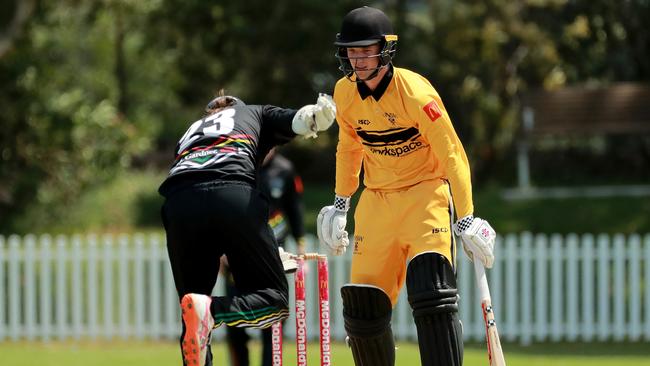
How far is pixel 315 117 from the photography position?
19.3ft

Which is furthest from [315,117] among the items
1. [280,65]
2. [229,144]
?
[280,65]

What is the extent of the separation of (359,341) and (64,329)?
7.63 m

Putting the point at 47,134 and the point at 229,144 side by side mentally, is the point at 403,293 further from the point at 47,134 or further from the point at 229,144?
the point at 229,144

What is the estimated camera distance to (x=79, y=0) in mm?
17312

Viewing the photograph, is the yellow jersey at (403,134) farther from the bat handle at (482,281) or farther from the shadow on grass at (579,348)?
the shadow on grass at (579,348)

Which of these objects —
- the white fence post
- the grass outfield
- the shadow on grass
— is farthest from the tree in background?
the white fence post

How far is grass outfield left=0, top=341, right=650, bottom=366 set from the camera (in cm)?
1091

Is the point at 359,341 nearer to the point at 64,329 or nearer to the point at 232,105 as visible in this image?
the point at 232,105

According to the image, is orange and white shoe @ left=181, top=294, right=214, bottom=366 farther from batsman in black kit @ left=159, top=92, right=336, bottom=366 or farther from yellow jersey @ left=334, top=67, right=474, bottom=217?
yellow jersey @ left=334, top=67, right=474, bottom=217

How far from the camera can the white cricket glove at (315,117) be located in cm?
586

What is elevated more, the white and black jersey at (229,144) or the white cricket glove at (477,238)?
the white and black jersey at (229,144)

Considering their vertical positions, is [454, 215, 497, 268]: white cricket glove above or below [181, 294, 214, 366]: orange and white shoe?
above

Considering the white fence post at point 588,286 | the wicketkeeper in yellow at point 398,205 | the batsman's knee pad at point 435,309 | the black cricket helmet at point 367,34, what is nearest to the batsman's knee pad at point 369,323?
the wicketkeeper in yellow at point 398,205

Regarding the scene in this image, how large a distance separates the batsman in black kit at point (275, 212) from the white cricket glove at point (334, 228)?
1614 millimetres
